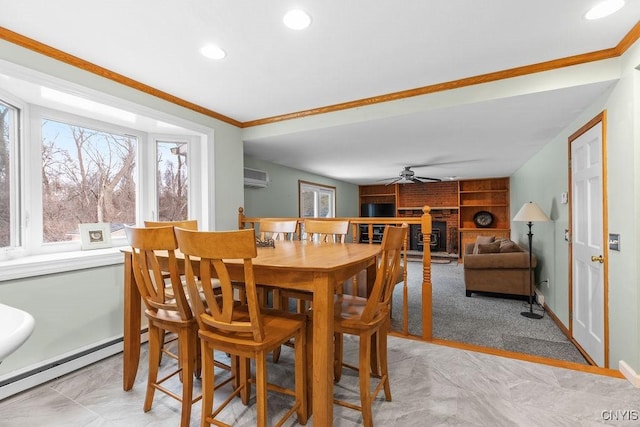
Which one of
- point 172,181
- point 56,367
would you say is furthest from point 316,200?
point 56,367

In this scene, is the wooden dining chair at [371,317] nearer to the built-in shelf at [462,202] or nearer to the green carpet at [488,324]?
the green carpet at [488,324]

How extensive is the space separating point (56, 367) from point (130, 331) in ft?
2.40

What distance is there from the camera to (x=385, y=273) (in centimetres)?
147

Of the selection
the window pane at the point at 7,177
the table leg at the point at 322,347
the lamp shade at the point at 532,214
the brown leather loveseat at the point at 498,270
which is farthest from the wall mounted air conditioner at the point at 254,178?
the lamp shade at the point at 532,214

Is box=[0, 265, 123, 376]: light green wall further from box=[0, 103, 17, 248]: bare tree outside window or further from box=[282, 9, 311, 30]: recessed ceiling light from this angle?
box=[282, 9, 311, 30]: recessed ceiling light

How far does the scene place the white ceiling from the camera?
5.37 feet

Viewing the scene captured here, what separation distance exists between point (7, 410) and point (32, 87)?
204cm

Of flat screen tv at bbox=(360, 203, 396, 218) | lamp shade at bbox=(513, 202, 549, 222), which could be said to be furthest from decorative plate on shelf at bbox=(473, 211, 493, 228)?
lamp shade at bbox=(513, 202, 549, 222)

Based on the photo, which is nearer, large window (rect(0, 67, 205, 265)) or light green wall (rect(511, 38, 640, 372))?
light green wall (rect(511, 38, 640, 372))

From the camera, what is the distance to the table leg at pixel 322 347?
1309 mm

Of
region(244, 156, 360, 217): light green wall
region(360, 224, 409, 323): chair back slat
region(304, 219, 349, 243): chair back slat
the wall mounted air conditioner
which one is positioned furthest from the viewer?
region(244, 156, 360, 217): light green wall

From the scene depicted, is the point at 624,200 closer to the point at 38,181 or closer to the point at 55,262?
the point at 55,262

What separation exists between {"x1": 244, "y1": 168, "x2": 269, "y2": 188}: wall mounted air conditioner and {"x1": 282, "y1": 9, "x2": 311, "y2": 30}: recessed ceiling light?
8.48ft

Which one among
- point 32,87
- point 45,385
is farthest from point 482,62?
point 45,385
